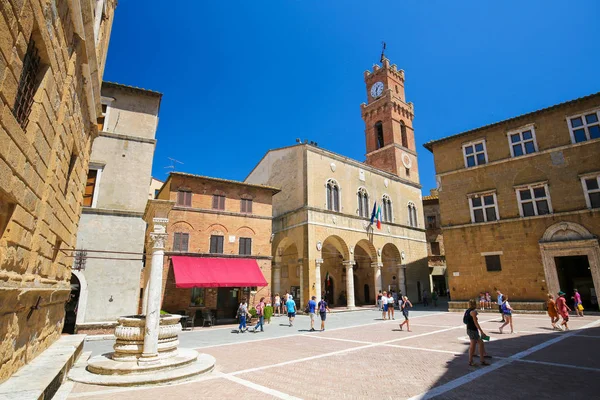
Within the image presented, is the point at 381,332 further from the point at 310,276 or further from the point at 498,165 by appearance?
the point at 498,165

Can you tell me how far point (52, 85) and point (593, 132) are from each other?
25258 mm

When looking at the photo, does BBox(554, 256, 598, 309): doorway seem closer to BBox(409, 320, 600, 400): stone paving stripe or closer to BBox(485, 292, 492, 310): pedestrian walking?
BBox(485, 292, 492, 310): pedestrian walking

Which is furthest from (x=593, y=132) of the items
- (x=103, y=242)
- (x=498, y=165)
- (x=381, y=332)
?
(x=103, y=242)

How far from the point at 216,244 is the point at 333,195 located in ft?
35.7

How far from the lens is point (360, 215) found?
28469 millimetres

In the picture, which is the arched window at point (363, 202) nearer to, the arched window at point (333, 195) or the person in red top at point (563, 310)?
the arched window at point (333, 195)

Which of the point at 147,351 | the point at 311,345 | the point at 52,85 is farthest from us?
the point at 311,345

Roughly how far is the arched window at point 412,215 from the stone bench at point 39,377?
Result: 30739 millimetres

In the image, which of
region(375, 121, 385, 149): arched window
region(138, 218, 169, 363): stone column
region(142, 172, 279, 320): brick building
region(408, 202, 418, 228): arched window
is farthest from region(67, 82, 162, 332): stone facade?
region(375, 121, 385, 149): arched window

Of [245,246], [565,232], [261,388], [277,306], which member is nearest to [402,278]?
[277,306]

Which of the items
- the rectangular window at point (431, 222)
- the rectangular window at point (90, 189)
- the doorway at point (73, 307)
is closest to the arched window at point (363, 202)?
the rectangular window at point (431, 222)

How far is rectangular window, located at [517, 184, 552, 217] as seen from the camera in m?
19.7

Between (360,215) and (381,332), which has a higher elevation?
(360,215)

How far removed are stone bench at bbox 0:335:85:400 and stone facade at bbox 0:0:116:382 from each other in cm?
17
